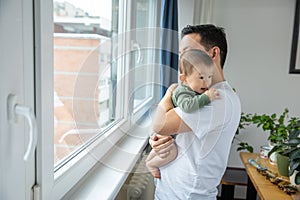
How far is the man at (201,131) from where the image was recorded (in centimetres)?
98

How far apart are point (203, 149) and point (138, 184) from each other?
56 cm

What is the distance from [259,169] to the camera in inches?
69.9

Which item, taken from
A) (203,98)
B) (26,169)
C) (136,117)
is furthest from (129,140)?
(26,169)

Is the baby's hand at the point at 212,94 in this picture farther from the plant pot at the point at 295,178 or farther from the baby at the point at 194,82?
the plant pot at the point at 295,178

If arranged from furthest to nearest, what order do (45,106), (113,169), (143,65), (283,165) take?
(283,165) < (143,65) < (113,169) < (45,106)

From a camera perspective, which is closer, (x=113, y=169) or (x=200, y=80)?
(x=200, y=80)

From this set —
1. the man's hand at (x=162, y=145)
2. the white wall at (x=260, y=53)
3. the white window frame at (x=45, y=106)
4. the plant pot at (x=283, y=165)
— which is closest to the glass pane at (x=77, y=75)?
the white window frame at (x=45, y=106)

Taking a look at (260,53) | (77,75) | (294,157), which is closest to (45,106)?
(77,75)

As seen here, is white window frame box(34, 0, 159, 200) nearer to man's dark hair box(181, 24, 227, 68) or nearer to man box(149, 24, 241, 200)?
man box(149, 24, 241, 200)

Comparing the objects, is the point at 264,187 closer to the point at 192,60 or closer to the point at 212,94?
the point at 212,94

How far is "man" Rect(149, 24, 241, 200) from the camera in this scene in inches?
38.7

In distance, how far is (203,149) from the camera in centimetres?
104

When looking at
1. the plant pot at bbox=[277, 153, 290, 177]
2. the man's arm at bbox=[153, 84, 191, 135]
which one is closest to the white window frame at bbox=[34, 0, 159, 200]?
the man's arm at bbox=[153, 84, 191, 135]

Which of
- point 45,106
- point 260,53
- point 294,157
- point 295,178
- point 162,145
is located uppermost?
point 260,53
